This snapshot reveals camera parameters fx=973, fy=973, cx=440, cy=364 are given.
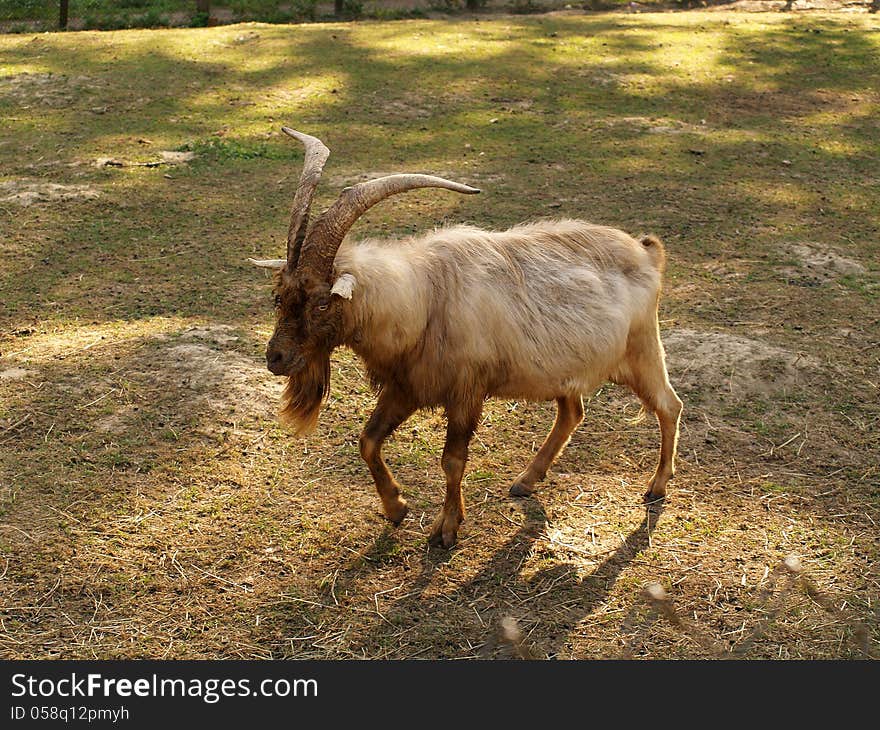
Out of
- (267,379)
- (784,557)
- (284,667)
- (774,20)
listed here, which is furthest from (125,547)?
(774,20)

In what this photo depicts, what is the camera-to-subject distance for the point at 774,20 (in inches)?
728

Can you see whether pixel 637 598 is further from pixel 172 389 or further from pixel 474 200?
pixel 474 200

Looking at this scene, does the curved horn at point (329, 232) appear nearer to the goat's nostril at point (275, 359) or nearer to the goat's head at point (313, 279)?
the goat's head at point (313, 279)

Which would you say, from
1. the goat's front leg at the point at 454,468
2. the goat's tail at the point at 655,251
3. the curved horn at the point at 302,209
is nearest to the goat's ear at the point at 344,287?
the curved horn at the point at 302,209

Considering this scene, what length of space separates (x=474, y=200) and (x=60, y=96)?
20.7 feet

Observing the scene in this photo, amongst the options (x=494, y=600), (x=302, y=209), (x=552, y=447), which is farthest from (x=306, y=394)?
(x=552, y=447)

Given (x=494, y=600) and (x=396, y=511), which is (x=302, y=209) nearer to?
(x=396, y=511)

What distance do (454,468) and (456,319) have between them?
821 millimetres

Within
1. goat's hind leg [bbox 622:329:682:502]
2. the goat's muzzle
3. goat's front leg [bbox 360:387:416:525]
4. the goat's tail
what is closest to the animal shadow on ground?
goat's hind leg [bbox 622:329:682:502]

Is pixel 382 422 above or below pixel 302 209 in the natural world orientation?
below

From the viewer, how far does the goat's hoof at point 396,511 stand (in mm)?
5543

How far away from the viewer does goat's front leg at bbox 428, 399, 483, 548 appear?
17.3 feet

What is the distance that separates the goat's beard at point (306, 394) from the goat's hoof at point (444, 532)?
89cm

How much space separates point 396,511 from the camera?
556cm
